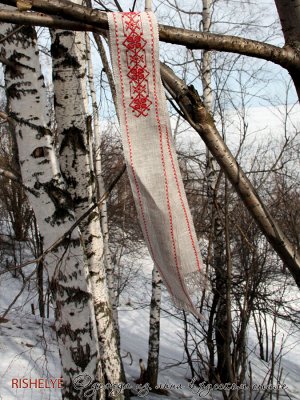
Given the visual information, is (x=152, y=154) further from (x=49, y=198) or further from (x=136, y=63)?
(x=49, y=198)

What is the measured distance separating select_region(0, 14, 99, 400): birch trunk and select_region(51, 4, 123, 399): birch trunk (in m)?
0.50

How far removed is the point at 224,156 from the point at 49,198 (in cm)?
163

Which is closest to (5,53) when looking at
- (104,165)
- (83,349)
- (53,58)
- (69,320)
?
(53,58)

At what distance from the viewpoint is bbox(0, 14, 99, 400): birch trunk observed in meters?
2.48

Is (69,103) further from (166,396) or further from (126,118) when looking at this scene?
(166,396)

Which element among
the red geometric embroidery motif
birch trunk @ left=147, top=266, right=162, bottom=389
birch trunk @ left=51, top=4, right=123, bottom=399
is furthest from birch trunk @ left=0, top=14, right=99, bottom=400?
birch trunk @ left=147, top=266, right=162, bottom=389

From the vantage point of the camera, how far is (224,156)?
1.10 m

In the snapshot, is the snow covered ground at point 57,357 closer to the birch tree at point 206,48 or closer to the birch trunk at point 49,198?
the birch trunk at point 49,198

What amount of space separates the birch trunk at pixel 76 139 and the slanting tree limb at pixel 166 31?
2112 millimetres

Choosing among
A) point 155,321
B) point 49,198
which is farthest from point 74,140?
point 155,321

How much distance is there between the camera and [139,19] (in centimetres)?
109

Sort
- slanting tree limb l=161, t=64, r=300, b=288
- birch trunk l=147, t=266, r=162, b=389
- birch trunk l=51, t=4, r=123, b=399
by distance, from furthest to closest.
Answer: birch trunk l=147, t=266, r=162, b=389
birch trunk l=51, t=4, r=123, b=399
slanting tree limb l=161, t=64, r=300, b=288

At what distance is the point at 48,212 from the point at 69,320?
0.68m

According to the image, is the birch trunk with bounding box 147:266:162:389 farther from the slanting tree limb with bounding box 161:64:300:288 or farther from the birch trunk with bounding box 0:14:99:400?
the slanting tree limb with bounding box 161:64:300:288
